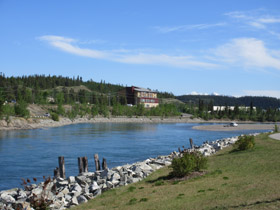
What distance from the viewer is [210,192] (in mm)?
14438

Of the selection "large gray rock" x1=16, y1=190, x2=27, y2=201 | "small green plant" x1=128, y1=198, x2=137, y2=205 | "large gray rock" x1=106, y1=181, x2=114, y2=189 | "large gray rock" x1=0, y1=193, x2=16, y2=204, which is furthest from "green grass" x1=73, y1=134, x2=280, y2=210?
"large gray rock" x1=0, y1=193, x2=16, y2=204

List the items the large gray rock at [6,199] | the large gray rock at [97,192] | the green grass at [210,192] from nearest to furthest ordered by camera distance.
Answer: the green grass at [210,192] < the large gray rock at [6,199] < the large gray rock at [97,192]

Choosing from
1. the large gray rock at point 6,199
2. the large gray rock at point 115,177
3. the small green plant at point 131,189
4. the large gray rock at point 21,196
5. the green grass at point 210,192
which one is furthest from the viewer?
the large gray rock at point 115,177

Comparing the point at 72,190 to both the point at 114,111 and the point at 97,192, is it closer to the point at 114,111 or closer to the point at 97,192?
the point at 97,192

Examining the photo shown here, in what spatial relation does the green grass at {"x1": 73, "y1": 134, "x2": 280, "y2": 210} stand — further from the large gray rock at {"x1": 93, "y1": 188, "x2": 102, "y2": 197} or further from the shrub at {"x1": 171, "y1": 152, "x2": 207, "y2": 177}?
the shrub at {"x1": 171, "y1": 152, "x2": 207, "y2": 177}

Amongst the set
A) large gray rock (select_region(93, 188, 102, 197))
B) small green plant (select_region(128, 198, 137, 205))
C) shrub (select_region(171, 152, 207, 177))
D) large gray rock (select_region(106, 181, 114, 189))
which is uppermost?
shrub (select_region(171, 152, 207, 177))

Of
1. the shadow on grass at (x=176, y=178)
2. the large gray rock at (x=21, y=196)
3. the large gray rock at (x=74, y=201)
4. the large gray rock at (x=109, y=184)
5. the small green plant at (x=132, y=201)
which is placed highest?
the shadow on grass at (x=176, y=178)

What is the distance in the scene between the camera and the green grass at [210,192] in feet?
40.2

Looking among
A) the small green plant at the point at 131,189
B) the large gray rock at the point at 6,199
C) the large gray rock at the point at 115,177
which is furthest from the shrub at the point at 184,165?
the large gray rock at the point at 6,199

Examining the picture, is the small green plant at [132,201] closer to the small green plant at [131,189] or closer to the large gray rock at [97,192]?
the small green plant at [131,189]

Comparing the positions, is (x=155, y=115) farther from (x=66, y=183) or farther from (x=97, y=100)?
(x=66, y=183)

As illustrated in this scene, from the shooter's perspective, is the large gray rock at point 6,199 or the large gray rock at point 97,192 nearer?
the large gray rock at point 6,199

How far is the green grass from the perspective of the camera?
12242mm

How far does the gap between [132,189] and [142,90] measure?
180m
